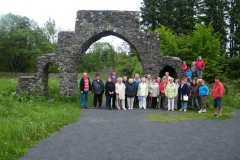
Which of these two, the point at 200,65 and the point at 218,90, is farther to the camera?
the point at 200,65

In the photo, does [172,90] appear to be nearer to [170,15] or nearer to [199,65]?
[199,65]

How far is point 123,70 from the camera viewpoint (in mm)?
30094

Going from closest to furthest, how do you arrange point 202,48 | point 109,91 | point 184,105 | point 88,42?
point 184,105 → point 109,91 → point 88,42 → point 202,48

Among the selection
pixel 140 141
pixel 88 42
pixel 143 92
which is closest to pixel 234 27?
pixel 88 42

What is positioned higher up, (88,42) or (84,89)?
(88,42)

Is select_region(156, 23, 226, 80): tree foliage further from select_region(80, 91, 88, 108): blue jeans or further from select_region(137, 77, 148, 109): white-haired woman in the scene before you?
select_region(80, 91, 88, 108): blue jeans

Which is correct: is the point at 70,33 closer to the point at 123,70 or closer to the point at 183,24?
the point at 123,70

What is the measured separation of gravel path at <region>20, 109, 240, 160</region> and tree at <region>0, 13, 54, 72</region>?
103ft

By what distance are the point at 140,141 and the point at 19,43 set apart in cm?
3528

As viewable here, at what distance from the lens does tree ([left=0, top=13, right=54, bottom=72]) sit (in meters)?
38.6

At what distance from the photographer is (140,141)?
7.39 meters

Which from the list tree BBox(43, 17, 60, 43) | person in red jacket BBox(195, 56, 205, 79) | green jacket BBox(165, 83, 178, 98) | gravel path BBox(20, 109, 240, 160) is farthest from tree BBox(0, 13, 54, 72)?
gravel path BBox(20, 109, 240, 160)

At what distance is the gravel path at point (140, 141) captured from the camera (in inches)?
243

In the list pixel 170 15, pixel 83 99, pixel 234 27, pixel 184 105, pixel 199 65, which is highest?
pixel 170 15
